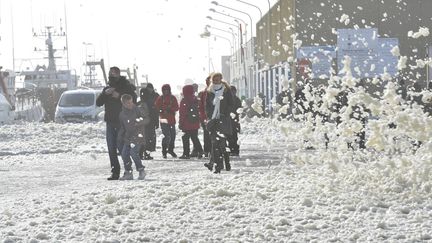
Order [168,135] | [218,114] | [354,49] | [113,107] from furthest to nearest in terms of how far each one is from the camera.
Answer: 1. [354,49]
2. [168,135]
3. [218,114]
4. [113,107]

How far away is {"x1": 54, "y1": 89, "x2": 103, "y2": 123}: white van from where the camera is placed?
4438 cm

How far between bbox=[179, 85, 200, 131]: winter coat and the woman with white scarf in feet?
13.5

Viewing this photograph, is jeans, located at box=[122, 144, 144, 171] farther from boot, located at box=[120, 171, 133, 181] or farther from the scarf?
the scarf

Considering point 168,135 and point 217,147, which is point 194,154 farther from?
point 217,147

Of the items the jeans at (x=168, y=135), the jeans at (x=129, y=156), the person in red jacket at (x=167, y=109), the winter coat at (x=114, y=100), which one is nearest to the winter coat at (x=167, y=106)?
the person in red jacket at (x=167, y=109)

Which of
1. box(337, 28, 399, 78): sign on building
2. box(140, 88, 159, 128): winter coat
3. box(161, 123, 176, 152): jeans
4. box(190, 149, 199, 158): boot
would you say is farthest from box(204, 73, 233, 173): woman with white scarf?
box(337, 28, 399, 78): sign on building

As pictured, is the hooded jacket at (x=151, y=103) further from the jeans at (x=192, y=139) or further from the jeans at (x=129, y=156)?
the jeans at (x=129, y=156)

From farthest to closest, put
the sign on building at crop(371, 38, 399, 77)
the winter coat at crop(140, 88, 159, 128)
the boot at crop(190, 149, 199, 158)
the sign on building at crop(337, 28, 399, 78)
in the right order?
1. the sign on building at crop(337, 28, 399, 78)
2. the sign on building at crop(371, 38, 399, 77)
3. the winter coat at crop(140, 88, 159, 128)
4. the boot at crop(190, 149, 199, 158)

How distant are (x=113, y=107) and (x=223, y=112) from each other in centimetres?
185

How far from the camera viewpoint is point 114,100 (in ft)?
51.6

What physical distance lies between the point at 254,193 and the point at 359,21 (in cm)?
4746

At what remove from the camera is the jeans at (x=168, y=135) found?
2150cm

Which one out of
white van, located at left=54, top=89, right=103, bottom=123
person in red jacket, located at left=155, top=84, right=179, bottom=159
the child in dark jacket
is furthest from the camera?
white van, located at left=54, top=89, right=103, bottom=123

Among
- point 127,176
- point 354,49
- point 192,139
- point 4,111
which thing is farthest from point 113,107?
point 354,49
